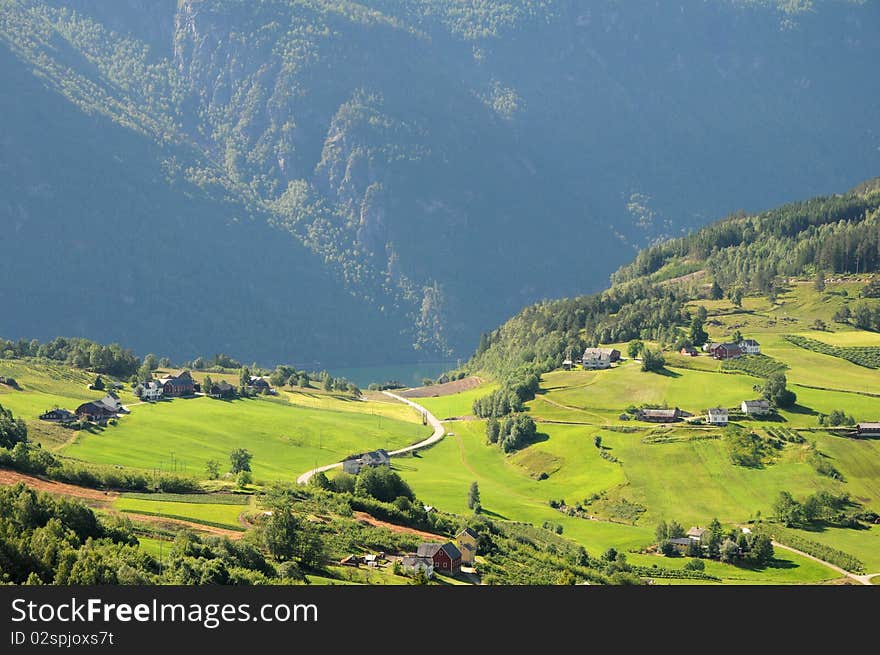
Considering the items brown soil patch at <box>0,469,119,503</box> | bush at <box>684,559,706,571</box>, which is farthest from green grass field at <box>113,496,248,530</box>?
bush at <box>684,559,706,571</box>

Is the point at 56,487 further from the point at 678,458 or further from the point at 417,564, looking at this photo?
the point at 678,458

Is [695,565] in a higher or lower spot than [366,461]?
lower

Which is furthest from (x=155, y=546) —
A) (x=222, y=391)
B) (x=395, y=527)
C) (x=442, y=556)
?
(x=222, y=391)

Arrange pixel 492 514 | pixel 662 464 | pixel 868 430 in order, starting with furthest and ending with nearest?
pixel 868 430 < pixel 662 464 < pixel 492 514

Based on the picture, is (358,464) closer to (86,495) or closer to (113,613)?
(86,495)

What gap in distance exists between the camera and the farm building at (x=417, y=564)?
78.8 metres

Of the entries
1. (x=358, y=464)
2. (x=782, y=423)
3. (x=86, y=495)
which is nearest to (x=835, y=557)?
(x=782, y=423)

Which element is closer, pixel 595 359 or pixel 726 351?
pixel 726 351

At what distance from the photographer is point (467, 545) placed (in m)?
88.4

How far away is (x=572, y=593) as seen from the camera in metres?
47.8

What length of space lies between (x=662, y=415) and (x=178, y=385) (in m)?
65.4

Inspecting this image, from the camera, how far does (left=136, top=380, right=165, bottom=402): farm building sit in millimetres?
165750

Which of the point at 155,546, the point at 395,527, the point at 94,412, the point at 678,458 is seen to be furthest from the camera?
the point at 678,458

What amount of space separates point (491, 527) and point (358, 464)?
1280 inches
